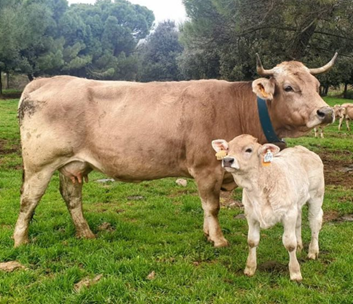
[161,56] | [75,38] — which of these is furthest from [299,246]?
[161,56]

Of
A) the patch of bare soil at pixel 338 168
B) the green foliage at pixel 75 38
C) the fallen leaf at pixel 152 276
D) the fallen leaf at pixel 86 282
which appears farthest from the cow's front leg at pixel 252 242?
the green foliage at pixel 75 38

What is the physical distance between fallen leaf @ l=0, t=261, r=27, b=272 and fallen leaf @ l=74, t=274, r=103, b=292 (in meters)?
0.87

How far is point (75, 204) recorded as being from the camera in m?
6.01

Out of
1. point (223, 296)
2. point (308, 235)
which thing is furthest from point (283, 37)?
point (223, 296)

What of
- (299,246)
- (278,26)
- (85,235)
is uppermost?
(278,26)

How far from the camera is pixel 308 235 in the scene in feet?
19.0

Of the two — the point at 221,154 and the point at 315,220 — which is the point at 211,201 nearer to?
the point at 315,220

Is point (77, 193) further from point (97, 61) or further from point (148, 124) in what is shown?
point (97, 61)

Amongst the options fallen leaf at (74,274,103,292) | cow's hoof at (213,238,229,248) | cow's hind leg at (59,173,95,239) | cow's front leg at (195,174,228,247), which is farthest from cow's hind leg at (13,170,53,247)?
cow's hoof at (213,238,229,248)

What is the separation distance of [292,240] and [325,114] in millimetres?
1508

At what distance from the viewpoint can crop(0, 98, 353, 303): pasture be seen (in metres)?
4.18

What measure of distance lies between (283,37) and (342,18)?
8.43ft

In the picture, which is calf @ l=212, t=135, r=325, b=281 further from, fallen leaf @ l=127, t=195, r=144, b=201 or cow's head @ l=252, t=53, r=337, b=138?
fallen leaf @ l=127, t=195, r=144, b=201

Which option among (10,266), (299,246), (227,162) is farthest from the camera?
(299,246)
